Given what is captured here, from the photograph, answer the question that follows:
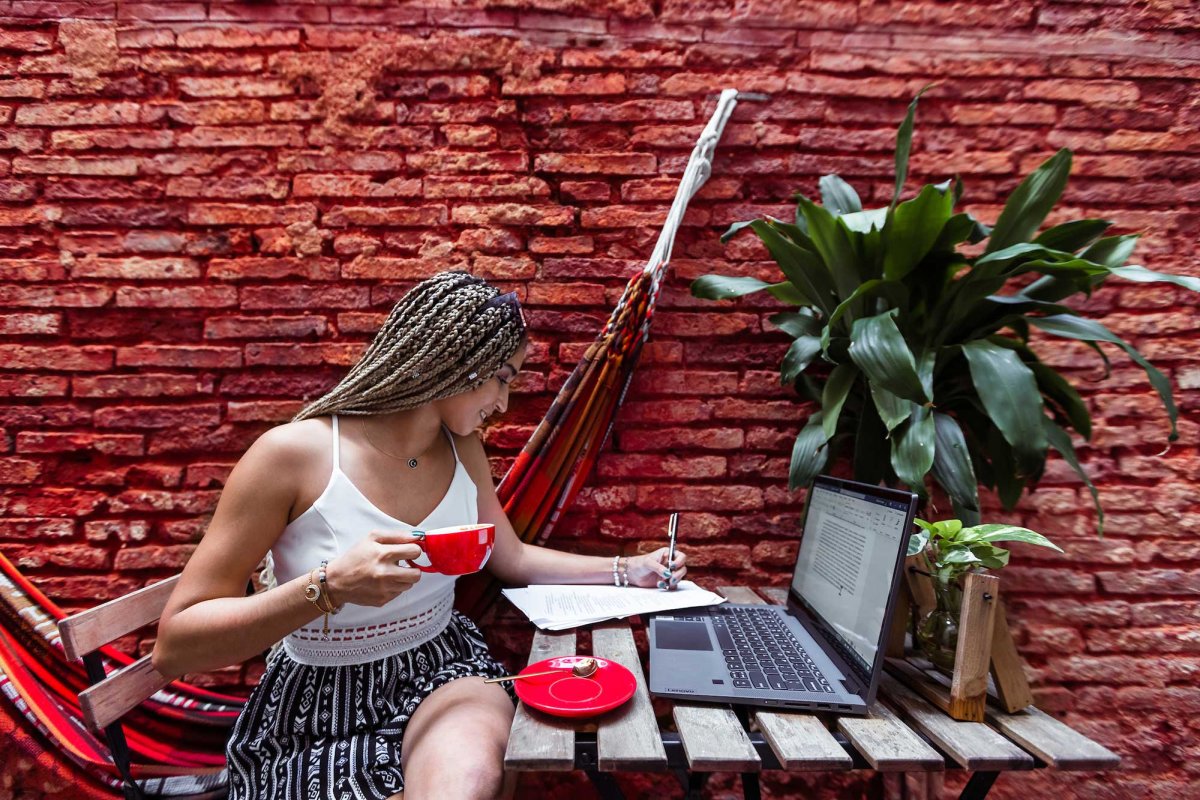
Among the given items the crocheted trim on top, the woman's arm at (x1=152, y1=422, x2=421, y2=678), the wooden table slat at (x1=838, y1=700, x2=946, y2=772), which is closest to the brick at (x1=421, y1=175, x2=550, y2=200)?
the woman's arm at (x1=152, y1=422, x2=421, y2=678)

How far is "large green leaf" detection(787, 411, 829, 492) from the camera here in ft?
4.92

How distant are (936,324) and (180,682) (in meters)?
2.13

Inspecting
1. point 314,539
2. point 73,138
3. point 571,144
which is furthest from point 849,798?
point 73,138

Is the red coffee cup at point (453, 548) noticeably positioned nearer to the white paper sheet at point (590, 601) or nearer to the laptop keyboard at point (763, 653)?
the white paper sheet at point (590, 601)

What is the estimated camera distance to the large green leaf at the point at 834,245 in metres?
1.44

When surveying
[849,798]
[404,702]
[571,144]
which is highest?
[571,144]

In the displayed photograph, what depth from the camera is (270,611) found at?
1016mm

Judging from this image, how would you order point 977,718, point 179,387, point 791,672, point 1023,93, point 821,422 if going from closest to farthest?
point 977,718, point 791,672, point 821,422, point 179,387, point 1023,93

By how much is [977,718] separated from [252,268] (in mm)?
2007

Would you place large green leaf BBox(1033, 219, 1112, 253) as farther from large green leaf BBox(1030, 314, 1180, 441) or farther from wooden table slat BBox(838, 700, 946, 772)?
wooden table slat BBox(838, 700, 946, 772)

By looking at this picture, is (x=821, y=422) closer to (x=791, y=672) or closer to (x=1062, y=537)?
(x=791, y=672)

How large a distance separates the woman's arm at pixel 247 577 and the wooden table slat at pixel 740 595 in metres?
0.87

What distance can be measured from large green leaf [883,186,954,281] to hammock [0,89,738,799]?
1.87 ft

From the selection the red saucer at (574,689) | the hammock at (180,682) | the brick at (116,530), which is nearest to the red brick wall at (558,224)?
the brick at (116,530)
